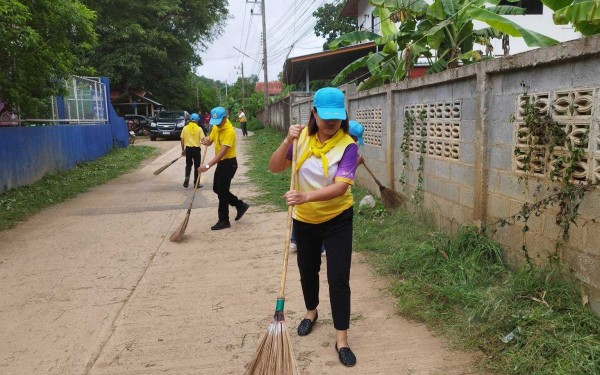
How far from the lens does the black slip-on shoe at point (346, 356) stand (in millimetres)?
2773

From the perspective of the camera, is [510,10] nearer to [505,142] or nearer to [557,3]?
[557,3]

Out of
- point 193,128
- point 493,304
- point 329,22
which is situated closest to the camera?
point 493,304

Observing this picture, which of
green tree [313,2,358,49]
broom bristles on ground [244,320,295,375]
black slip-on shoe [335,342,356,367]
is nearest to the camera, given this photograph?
broom bristles on ground [244,320,295,375]

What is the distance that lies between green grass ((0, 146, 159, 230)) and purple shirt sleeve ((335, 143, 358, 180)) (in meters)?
5.60

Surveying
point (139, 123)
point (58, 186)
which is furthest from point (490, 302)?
point (139, 123)

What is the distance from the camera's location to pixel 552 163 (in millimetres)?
3055

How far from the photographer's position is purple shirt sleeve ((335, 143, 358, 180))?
2682 mm

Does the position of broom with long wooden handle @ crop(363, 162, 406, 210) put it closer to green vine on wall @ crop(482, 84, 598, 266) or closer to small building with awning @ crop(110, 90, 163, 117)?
green vine on wall @ crop(482, 84, 598, 266)

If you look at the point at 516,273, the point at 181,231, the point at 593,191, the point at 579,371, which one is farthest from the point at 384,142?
the point at 579,371

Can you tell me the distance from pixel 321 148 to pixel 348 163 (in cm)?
18

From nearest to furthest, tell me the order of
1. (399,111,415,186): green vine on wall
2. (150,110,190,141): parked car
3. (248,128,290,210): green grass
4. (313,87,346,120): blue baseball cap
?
(313,87,346,120): blue baseball cap
(399,111,415,186): green vine on wall
(248,128,290,210): green grass
(150,110,190,141): parked car

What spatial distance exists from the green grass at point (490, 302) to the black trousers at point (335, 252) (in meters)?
0.77

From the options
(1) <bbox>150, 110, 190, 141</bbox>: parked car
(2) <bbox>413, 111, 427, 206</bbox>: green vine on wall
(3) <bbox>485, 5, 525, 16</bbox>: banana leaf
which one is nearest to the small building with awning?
(1) <bbox>150, 110, 190, 141</bbox>: parked car

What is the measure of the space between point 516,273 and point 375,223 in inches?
95.0
